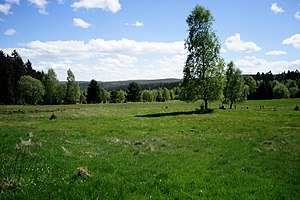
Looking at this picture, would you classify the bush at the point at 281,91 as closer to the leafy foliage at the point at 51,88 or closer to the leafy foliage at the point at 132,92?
the leafy foliage at the point at 132,92

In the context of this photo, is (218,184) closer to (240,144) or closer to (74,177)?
(74,177)

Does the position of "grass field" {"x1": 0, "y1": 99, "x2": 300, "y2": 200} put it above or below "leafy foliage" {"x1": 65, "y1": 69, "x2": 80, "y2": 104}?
below

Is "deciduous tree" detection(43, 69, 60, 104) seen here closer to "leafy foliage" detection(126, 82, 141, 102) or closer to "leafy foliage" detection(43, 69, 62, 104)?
"leafy foliage" detection(43, 69, 62, 104)

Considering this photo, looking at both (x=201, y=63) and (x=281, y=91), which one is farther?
(x=281, y=91)

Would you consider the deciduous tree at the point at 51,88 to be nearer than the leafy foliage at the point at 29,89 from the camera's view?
No

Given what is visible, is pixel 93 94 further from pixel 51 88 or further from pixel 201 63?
pixel 201 63

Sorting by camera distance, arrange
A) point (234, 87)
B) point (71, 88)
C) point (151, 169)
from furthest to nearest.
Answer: point (71, 88) → point (234, 87) → point (151, 169)

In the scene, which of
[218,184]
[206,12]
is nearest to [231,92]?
[206,12]

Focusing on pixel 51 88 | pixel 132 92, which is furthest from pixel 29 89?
pixel 132 92

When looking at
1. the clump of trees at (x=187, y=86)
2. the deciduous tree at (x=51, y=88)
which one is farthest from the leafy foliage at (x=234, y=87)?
the deciduous tree at (x=51, y=88)

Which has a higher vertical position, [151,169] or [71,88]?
[71,88]

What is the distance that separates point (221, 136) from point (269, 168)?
38.2ft

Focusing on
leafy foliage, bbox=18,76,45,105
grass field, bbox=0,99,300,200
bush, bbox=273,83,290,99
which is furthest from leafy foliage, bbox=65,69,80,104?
bush, bbox=273,83,290,99

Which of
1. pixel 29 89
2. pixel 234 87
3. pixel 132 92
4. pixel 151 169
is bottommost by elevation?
pixel 151 169
